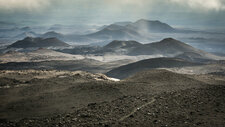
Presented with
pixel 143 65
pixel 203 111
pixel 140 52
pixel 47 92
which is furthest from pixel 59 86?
pixel 140 52

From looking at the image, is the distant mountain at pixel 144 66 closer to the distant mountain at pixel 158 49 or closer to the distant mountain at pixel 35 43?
the distant mountain at pixel 158 49

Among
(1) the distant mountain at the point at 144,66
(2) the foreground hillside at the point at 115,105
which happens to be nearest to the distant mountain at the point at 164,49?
(1) the distant mountain at the point at 144,66

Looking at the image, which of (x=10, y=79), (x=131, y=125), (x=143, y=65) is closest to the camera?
(x=131, y=125)

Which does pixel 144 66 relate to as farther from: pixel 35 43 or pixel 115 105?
pixel 35 43

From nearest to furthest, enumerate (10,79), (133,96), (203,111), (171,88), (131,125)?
(131,125) < (203,111) < (133,96) < (171,88) < (10,79)

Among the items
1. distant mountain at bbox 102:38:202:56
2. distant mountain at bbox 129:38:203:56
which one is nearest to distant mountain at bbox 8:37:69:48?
distant mountain at bbox 102:38:202:56

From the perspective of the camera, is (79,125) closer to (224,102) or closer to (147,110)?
(147,110)

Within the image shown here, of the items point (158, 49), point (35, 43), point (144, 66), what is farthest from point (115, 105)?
point (35, 43)

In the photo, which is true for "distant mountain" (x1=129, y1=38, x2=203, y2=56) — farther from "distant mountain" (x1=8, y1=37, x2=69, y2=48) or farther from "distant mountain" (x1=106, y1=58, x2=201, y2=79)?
"distant mountain" (x1=8, y1=37, x2=69, y2=48)
